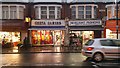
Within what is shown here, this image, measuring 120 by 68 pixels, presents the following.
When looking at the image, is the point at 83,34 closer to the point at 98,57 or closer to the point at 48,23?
the point at 48,23

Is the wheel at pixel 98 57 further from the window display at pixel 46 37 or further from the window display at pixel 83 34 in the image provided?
the window display at pixel 46 37

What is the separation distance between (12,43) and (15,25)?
8.60 feet

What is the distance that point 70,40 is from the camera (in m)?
39.5

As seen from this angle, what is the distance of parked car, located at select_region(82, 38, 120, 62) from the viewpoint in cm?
2039

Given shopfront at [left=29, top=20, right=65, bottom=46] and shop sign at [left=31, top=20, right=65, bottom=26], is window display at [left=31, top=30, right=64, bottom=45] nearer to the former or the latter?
shopfront at [left=29, top=20, right=65, bottom=46]

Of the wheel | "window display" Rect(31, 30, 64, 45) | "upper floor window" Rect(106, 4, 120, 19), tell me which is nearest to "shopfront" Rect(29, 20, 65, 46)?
"window display" Rect(31, 30, 64, 45)

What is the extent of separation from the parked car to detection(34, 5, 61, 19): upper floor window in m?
19.4

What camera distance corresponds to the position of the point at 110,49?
20.4 metres

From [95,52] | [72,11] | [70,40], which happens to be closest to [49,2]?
[72,11]

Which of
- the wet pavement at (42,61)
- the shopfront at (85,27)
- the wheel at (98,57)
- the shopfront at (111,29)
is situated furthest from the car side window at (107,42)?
the shopfront at (85,27)

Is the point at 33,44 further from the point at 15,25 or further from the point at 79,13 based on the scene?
the point at 79,13

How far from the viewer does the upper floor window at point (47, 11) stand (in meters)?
39.9

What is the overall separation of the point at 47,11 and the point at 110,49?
811 inches

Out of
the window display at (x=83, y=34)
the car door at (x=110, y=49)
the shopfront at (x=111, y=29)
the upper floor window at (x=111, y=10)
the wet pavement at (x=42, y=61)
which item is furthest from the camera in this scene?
the window display at (x=83, y=34)
